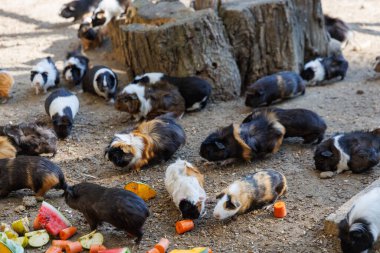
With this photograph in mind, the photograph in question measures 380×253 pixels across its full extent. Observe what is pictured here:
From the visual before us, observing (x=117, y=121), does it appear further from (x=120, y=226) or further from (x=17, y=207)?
(x=120, y=226)

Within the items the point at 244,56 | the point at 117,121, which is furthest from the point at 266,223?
the point at 244,56

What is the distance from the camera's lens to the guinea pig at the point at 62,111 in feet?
17.9

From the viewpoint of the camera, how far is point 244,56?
21.0ft

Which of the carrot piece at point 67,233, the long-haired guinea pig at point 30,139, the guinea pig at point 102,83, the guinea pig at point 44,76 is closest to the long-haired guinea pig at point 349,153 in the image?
the carrot piece at point 67,233

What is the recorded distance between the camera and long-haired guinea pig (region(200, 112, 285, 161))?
15.4ft

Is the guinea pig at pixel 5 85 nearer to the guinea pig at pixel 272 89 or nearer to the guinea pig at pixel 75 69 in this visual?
the guinea pig at pixel 75 69

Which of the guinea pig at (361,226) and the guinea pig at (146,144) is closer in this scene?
the guinea pig at (361,226)

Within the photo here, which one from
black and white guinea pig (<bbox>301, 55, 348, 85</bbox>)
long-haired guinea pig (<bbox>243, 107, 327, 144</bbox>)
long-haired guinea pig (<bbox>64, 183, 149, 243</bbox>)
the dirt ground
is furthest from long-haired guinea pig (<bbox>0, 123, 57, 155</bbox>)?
black and white guinea pig (<bbox>301, 55, 348, 85</bbox>)

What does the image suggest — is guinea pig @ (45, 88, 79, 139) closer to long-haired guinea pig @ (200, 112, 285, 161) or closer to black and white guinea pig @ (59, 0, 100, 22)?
long-haired guinea pig @ (200, 112, 285, 161)

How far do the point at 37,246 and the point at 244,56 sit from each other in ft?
11.2

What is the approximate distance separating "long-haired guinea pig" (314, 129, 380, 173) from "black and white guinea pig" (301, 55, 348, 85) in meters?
2.21

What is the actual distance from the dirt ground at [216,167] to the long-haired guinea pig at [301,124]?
0.46ft

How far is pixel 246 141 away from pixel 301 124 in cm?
52

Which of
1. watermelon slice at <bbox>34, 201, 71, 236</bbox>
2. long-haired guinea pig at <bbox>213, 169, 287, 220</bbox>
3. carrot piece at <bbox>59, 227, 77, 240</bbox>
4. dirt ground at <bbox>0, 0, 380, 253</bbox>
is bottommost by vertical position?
dirt ground at <bbox>0, 0, 380, 253</bbox>
